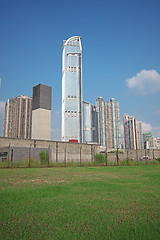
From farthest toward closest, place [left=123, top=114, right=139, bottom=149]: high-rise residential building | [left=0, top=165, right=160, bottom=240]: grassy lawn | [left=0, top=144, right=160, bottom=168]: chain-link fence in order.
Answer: [left=123, top=114, right=139, bottom=149]: high-rise residential building < [left=0, top=144, right=160, bottom=168]: chain-link fence < [left=0, top=165, right=160, bottom=240]: grassy lawn

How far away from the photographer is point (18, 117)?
139125 mm

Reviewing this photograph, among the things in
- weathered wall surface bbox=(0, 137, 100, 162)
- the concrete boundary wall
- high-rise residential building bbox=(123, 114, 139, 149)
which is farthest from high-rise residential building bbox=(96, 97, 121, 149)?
weathered wall surface bbox=(0, 137, 100, 162)

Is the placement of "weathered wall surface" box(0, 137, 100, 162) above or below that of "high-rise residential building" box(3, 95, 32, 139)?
below

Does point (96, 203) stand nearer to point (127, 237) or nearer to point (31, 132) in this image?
point (127, 237)

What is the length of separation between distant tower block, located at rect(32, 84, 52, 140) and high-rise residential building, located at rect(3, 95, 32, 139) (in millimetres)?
8622

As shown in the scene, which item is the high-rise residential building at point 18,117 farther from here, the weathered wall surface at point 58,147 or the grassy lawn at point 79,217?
the grassy lawn at point 79,217

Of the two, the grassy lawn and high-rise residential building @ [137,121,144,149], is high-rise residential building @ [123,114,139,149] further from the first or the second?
the grassy lawn

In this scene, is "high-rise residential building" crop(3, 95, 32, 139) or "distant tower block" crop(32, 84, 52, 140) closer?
"distant tower block" crop(32, 84, 52, 140)

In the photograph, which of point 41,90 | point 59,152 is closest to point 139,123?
point 41,90

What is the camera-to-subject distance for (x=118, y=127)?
186 m

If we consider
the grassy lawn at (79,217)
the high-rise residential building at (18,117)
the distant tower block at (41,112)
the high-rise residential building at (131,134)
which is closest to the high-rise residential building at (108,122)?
the high-rise residential building at (131,134)

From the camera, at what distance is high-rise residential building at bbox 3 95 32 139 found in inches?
5433

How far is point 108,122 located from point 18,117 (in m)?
85.9

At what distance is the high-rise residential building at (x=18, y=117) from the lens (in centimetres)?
13800
